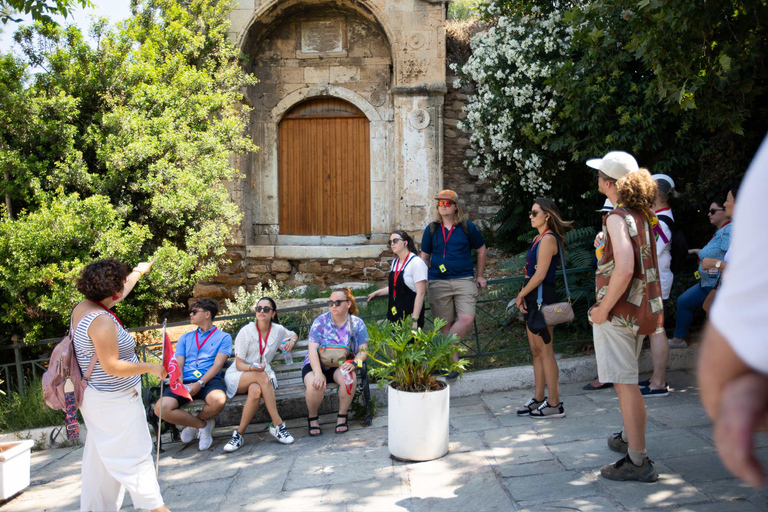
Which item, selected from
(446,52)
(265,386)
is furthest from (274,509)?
(446,52)

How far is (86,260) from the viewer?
6250 millimetres

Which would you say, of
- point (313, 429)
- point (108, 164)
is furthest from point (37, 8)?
point (313, 429)

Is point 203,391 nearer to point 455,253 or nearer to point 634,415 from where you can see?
point 455,253

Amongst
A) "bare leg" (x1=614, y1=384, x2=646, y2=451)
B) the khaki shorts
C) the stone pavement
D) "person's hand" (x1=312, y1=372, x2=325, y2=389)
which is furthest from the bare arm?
the khaki shorts

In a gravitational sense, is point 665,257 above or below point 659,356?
above

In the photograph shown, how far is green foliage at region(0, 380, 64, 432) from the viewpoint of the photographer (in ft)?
18.6

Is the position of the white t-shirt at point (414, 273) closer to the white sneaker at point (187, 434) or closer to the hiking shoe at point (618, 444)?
the hiking shoe at point (618, 444)

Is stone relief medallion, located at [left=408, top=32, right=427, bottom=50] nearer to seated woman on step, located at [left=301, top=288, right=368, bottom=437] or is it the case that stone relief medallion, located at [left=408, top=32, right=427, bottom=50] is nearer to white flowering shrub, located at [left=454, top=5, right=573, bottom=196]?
white flowering shrub, located at [left=454, top=5, right=573, bottom=196]

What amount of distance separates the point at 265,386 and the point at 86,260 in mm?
2660

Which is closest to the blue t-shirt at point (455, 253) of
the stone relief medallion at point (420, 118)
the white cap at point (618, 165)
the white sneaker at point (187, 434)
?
the white cap at point (618, 165)

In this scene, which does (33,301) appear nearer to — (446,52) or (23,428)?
(23,428)

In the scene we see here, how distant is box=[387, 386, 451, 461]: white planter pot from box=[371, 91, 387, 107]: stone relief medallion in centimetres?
715

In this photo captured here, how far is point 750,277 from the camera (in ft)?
2.86

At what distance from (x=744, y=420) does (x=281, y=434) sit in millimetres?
4411
